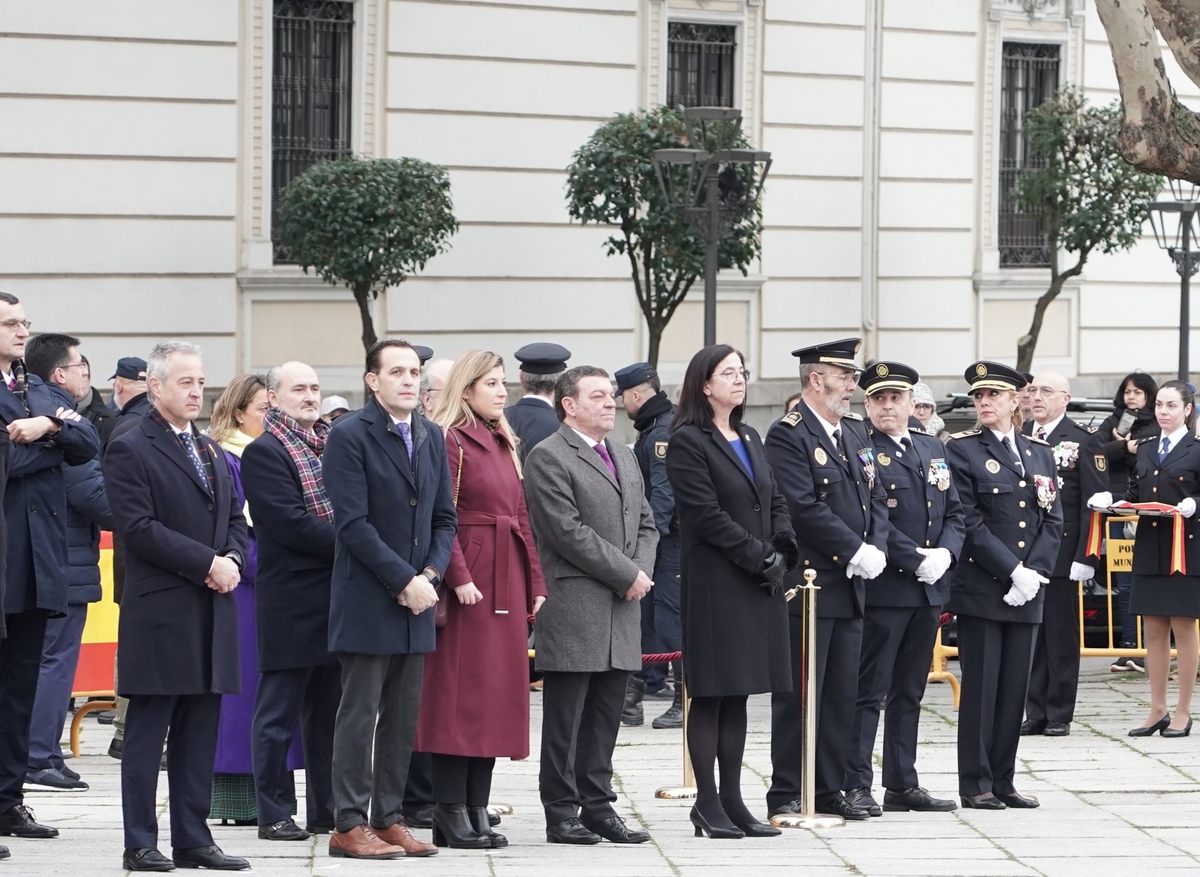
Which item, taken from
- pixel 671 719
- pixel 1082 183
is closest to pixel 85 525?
pixel 671 719

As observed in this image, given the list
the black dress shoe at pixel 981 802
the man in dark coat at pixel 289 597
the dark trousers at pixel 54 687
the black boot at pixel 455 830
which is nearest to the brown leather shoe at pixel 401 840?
the black boot at pixel 455 830

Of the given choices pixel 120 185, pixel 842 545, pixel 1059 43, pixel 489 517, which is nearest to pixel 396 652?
pixel 489 517

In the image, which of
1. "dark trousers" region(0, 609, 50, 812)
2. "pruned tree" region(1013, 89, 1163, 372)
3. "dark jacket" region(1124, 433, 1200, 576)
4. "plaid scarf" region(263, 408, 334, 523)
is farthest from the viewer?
"pruned tree" region(1013, 89, 1163, 372)

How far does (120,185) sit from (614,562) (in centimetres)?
1066

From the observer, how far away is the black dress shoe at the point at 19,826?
793 centimetres

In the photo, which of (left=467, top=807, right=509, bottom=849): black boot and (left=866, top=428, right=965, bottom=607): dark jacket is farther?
(left=866, top=428, right=965, bottom=607): dark jacket

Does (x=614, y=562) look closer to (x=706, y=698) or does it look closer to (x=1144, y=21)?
(x=706, y=698)

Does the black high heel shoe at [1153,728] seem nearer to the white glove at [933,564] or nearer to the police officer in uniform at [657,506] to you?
the police officer in uniform at [657,506]

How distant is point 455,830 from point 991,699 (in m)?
2.71

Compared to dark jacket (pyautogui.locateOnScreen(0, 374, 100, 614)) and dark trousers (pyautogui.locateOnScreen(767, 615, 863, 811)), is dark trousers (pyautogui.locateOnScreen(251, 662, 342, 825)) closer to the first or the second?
dark jacket (pyautogui.locateOnScreen(0, 374, 100, 614))

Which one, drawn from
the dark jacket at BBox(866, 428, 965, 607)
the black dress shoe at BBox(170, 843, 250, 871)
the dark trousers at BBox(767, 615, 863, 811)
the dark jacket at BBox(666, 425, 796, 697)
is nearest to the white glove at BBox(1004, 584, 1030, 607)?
the dark jacket at BBox(866, 428, 965, 607)

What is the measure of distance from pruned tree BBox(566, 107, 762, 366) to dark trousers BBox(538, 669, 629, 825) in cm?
1001

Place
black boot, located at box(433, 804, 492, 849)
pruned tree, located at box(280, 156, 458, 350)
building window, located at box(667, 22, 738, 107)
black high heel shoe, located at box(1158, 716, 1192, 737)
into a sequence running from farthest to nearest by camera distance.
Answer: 1. building window, located at box(667, 22, 738, 107)
2. pruned tree, located at box(280, 156, 458, 350)
3. black high heel shoe, located at box(1158, 716, 1192, 737)
4. black boot, located at box(433, 804, 492, 849)

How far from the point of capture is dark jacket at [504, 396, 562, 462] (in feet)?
35.8
